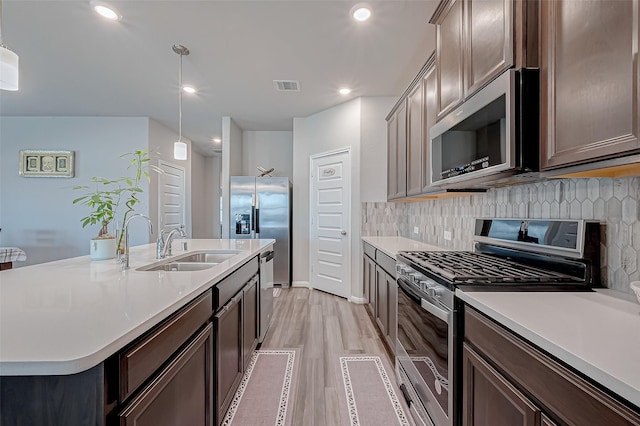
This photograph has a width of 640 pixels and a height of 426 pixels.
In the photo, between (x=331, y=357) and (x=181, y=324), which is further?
(x=331, y=357)

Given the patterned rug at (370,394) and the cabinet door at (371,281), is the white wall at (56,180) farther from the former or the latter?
the patterned rug at (370,394)

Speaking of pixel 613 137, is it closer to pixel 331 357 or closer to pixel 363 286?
pixel 331 357

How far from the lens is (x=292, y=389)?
204 centimetres

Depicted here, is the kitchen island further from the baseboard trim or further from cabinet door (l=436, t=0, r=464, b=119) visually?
the baseboard trim

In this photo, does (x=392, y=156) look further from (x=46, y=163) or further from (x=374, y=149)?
(x=46, y=163)

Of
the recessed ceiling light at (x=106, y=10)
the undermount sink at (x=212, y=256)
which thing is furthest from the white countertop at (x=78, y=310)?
the recessed ceiling light at (x=106, y=10)

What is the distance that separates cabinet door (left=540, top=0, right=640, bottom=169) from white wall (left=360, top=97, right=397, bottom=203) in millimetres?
2846

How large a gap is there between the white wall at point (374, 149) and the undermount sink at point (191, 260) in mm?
2190

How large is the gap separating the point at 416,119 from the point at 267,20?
1.53 m

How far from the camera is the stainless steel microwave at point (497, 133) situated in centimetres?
122

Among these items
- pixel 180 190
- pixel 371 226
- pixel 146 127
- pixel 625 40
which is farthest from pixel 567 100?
pixel 180 190

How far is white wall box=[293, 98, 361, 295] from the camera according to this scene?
13.3ft

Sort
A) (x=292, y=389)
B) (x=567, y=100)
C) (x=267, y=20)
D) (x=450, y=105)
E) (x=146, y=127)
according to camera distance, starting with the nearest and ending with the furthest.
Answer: (x=567, y=100), (x=450, y=105), (x=292, y=389), (x=267, y=20), (x=146, y=127)

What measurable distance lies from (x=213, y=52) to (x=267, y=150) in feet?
9.02
